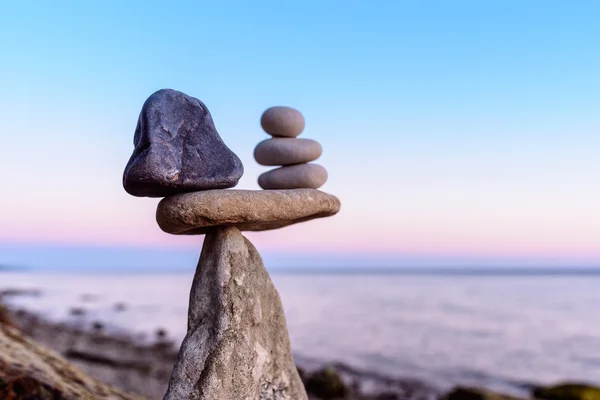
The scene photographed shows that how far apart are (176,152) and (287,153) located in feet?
5.04

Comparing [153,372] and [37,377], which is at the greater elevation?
[37,377]

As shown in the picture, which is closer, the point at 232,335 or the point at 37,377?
the point at 232,335

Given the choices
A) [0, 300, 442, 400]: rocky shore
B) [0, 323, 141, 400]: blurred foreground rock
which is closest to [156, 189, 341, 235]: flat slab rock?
[0, 323, 141, 400]: blurred foreground rock

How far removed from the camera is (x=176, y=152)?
176 inches

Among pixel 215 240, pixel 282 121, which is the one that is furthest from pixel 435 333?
pixel 215 240

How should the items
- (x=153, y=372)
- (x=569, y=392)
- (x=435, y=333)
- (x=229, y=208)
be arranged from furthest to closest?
(x=435, y=333) < (x=153, y=372) < (x=569, y=392) < (x=229, y=208)

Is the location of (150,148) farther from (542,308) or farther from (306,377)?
(542,308)

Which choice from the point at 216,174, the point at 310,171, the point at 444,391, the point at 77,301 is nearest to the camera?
the point at 216,174

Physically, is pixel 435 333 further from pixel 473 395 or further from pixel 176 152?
pixel 176 152

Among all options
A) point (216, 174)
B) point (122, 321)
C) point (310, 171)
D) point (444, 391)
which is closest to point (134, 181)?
point (216, 174)

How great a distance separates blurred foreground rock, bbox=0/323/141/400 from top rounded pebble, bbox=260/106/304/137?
3.74 m

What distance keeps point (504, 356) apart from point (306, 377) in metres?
7.18

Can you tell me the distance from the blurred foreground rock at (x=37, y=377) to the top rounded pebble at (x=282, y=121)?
12.3 ft

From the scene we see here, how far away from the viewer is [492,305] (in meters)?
29.6
